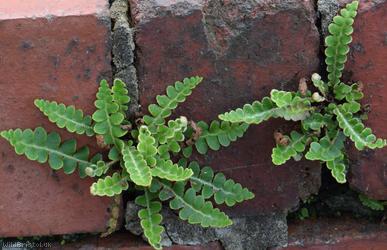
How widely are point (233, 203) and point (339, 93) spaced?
0.41 m

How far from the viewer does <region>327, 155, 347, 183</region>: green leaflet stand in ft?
5.92

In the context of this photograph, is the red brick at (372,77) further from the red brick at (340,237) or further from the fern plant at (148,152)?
the fern plant at (148,152)

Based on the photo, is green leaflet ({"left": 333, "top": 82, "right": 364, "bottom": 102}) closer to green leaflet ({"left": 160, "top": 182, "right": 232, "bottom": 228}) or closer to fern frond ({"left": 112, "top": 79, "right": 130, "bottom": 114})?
green leaflet ({"left": 160, "top": 182, "right": 232, "bottom": 228})

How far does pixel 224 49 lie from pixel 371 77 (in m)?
0.40

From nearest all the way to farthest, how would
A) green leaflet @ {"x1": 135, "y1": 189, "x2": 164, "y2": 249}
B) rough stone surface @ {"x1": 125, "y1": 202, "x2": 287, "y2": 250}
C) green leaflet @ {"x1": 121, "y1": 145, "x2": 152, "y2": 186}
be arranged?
green leaflet @ {"x1": 121, "y1": 145, "x2": 152, "y2": 186} < green leaflet @ {"x1": 135, "y1": 189, "x2": 164, "y2": 249} < rough stone surface @ {"x1": 125, "y1": 202, "x2": 287, "y2": 250}

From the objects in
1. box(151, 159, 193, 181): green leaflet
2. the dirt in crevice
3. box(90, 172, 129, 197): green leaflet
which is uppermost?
box(151, 159, 193, 181): green leaflet

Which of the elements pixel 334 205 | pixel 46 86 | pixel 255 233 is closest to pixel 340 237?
pixel 334 205

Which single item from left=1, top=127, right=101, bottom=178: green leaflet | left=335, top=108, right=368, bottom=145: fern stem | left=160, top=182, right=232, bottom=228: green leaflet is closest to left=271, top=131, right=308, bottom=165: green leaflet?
left=335, top=108, right=368, bottom=145: fern stem

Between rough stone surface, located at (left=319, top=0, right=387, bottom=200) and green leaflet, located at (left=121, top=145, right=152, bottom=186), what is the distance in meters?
0.58

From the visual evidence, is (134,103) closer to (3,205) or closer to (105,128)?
(105,128)

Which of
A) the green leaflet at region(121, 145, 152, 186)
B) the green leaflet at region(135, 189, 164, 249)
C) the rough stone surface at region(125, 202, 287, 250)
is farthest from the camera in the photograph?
the rough stone surface at region(125, 202, 287, 250)

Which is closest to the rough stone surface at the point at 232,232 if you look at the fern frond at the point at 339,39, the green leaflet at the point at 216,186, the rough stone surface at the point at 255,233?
the rough stone surface at the point at 255,233

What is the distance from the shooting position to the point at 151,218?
1.88 m

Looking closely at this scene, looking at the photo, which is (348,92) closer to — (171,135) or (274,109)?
(274,109)
